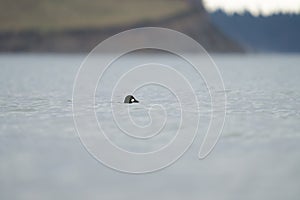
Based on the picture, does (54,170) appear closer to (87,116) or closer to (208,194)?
(208,194)

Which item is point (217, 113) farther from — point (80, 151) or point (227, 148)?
point (80, 151)

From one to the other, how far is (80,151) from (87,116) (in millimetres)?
7677

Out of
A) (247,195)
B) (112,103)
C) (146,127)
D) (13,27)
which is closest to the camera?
(247,195)

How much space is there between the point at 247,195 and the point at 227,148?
17.0 feet

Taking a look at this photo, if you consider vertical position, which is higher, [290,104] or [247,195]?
[290,104]

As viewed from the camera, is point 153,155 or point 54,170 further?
point 153,155

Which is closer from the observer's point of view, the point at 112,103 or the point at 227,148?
the point at 227,148

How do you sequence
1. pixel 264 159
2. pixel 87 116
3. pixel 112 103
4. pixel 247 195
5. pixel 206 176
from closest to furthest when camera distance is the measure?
pixel 247 195 → pixel 206 176 → pixel 264 159 → pixel 87 116 → pixel 112 103

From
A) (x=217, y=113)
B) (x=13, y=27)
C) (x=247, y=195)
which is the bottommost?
(x=247, y=195)

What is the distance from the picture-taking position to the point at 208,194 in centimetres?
1372

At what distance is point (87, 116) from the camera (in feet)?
84.9

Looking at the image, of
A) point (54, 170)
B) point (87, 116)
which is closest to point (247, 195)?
point (54, 170)

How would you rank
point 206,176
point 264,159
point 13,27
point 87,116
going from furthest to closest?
point 13,27, point 87,116, point 264,159, point 206,176

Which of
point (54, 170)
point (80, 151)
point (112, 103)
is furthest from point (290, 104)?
point (54, 170)
